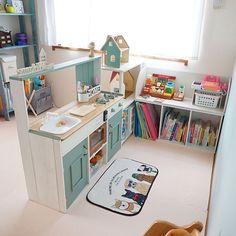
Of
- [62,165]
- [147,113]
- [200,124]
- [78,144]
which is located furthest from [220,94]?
[62,165]

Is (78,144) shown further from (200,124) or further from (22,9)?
(22,9)

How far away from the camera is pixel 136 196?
212cm

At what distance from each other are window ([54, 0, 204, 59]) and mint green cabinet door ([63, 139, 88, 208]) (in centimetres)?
165

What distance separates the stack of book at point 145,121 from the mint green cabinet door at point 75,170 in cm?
113

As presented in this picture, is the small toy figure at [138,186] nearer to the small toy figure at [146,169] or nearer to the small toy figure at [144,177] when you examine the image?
the small toy figure at [144,177]

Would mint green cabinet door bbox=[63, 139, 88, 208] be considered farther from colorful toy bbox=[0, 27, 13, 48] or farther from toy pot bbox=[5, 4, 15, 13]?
toy pot bbox=[5, 4, 15, 13]

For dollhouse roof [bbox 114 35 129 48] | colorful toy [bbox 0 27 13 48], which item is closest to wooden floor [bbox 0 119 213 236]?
dollhouse roof [bbox 114 35 129 48]

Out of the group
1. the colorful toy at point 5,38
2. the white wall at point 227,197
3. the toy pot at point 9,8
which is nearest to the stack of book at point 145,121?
the white wall at point 227,197

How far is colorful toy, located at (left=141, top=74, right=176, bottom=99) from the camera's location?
2.97 meters

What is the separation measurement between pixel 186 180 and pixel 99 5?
7.74 feet

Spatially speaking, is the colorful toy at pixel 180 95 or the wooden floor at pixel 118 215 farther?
the colorful toy at pixel 180 95

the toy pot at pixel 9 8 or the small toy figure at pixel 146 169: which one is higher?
the toy pot at pixel 9 8

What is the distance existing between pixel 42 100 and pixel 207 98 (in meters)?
2.37

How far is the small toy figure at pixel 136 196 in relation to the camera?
81.4 inches
